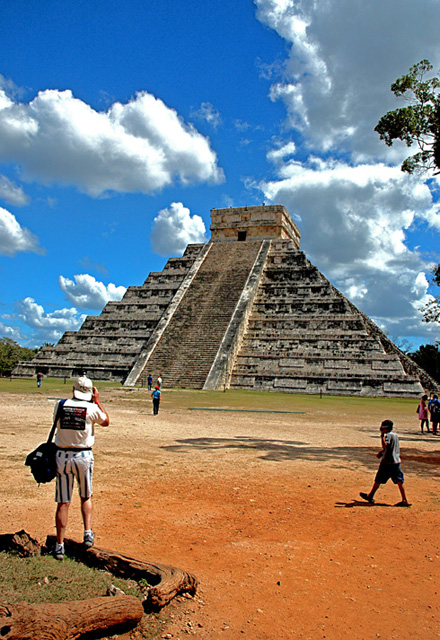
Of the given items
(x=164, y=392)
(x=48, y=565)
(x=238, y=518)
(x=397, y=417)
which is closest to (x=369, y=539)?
(x=238, y=518)

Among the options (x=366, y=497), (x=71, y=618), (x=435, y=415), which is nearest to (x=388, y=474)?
(x=366, y=497)

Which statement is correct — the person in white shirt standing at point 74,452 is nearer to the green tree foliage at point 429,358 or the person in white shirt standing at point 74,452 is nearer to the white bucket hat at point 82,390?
the white bucket hat at point 82,390

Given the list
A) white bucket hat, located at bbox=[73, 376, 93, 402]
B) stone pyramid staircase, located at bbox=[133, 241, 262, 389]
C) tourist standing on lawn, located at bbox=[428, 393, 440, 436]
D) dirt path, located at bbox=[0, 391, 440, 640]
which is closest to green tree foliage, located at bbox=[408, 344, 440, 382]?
stone pyramid staircase, located at bbox=[133, 241, 262, 389]

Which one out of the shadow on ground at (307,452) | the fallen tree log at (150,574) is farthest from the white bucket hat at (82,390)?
the shadow on ground at (307,452)

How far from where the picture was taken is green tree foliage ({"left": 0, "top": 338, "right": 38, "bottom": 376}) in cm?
3721

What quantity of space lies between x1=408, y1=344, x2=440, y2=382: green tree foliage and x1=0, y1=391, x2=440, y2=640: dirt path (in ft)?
118

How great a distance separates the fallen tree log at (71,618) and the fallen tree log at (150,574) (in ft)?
0.53

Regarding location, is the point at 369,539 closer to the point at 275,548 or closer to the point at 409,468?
the point at 275,548

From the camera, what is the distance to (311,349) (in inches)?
930

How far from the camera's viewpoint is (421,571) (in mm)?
3920

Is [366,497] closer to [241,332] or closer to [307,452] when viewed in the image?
[307,452]

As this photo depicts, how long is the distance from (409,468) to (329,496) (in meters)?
2.48

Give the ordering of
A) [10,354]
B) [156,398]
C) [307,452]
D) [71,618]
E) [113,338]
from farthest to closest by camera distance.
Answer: [10,354] < [113,338] < [156,398] < [307,452] < [71,618]

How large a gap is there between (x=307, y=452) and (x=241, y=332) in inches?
645
